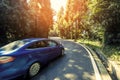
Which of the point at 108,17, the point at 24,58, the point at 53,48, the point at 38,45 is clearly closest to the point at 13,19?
the point at 108,17

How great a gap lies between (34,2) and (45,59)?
30187mm

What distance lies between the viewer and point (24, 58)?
592cm

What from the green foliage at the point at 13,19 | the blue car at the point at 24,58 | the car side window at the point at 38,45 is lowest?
the blue car at the point at 24,58

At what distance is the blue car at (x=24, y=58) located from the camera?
5.33 m

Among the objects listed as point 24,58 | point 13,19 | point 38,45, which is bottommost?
point 24,58

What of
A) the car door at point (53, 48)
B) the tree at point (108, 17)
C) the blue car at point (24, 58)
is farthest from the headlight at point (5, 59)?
the tree at point (108, 17)

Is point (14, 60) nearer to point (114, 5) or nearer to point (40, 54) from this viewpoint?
point (40, 54)

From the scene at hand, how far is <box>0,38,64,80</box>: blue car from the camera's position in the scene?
210 inches

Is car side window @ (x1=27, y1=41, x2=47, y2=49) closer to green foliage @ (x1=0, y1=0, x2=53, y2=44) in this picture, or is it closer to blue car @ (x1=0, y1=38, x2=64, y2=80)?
blue car @ (x1=0, y1=38, x2=64, y2=80)

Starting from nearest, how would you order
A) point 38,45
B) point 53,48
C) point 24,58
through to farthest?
point 24,58 < point 38,45 < point 53,48

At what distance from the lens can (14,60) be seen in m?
5.48

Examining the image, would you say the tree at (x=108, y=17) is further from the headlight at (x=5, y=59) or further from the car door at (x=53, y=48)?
the headlight at (x=5, y=59)

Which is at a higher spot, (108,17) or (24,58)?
(108,17)

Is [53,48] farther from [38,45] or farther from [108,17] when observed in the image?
[108,17]
